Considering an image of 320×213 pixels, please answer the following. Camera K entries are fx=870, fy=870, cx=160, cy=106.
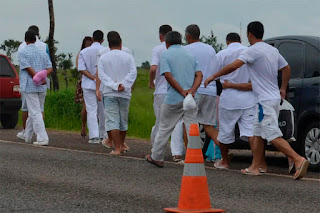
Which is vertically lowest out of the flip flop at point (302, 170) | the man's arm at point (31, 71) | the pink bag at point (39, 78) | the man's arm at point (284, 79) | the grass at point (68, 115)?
the grass at point (68, 115)

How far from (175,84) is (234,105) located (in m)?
0.86

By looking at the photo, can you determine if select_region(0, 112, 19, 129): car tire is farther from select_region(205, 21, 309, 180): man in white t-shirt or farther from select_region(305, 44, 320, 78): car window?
select_region(205, 21, 309, 180): man in white t-shirt

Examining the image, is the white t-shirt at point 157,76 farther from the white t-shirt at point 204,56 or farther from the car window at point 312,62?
the car window at point 312,62

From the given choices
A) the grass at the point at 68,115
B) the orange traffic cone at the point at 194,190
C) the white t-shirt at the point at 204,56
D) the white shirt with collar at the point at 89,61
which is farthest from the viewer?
the grass at the point at 68,115

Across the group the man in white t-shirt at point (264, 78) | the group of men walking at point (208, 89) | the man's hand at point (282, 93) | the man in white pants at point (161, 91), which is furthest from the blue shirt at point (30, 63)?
the man's hand at point (282, 93)

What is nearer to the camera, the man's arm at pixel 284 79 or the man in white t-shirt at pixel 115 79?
the man's arm at pixel 284 79

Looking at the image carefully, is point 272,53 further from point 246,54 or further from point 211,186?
point 211,186

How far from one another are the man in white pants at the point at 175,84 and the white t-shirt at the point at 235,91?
1.28 feet

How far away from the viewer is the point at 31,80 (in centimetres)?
1529

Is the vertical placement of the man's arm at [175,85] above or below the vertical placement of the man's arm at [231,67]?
below

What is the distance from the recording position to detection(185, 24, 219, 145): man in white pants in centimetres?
1214

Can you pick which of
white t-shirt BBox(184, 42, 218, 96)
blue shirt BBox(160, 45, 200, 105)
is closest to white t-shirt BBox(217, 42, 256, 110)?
white t-shirt BBox(184, 42, 218, 96)

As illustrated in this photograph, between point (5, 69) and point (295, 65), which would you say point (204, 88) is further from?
point (5, 69)

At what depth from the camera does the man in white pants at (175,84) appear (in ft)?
37.7
